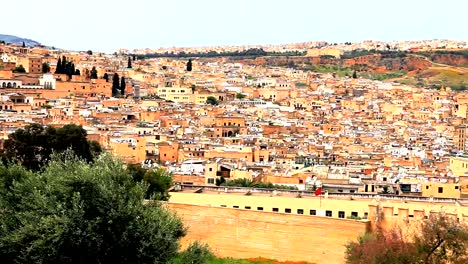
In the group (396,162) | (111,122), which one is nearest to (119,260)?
(396,162)

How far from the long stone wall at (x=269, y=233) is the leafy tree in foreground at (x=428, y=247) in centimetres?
323

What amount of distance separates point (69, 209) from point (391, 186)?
700 inches

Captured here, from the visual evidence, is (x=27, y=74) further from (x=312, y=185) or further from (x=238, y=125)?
(x=312, y=185)

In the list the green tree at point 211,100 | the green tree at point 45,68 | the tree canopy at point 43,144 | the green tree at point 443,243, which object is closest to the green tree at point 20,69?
the green tree at point 45,68

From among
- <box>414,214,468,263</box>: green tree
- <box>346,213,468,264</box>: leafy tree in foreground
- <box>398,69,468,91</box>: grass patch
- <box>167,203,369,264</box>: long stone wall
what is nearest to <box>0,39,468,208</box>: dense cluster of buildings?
<box>167,203,369,264</box>: long stone wall

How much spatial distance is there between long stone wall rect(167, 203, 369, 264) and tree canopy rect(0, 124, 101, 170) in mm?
7243

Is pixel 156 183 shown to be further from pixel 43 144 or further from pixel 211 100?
pixel 211 100

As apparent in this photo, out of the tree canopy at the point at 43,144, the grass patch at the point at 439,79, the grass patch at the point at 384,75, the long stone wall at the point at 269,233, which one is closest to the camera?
the long stone wall at the point at 269,233

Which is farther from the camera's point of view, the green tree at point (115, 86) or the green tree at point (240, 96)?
the green tree at point (240, 96)

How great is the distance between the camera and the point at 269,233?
2033 centimetres

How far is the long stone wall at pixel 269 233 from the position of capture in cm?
1948

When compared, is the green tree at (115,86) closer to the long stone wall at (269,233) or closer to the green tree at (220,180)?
the green tree at (220,180)

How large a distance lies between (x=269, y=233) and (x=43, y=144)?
10.6 metres

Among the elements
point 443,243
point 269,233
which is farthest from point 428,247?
point 269,233
